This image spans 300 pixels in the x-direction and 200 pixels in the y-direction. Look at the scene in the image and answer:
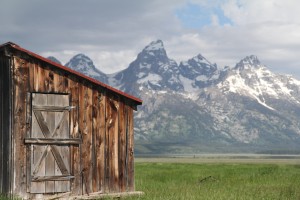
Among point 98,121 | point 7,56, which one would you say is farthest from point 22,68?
point 98,121

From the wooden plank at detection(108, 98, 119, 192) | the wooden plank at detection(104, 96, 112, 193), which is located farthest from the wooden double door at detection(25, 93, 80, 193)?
the wooden plank at detection(108, 98, 119, 192)

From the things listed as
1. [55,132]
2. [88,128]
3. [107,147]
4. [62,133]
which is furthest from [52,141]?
[107,147]

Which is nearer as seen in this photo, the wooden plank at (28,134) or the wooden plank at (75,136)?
the wooden plank at (28,134)

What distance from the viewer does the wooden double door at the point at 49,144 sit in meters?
19.8

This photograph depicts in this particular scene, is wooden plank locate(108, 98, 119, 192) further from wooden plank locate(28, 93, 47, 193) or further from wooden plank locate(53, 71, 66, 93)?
wooden plank locate(28, 93, 47, 193)

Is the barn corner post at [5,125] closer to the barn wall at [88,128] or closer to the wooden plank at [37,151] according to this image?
the barn wall at [88,128]

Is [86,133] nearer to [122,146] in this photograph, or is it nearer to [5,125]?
[122,146]

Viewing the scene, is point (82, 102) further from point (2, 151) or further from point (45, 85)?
point (2, 151)

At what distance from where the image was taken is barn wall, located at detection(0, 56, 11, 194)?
19.5 metres

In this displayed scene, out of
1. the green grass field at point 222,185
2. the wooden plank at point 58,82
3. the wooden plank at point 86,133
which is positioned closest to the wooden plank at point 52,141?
the wooden plank at point 86,133

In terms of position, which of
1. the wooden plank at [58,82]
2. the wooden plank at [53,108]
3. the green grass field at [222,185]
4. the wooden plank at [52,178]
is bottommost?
the green grass field at [222,185]

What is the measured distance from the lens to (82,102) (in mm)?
21062

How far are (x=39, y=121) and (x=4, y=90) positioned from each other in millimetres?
1681

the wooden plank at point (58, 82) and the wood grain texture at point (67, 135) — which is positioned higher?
the wooden plank at point (58, 82)
